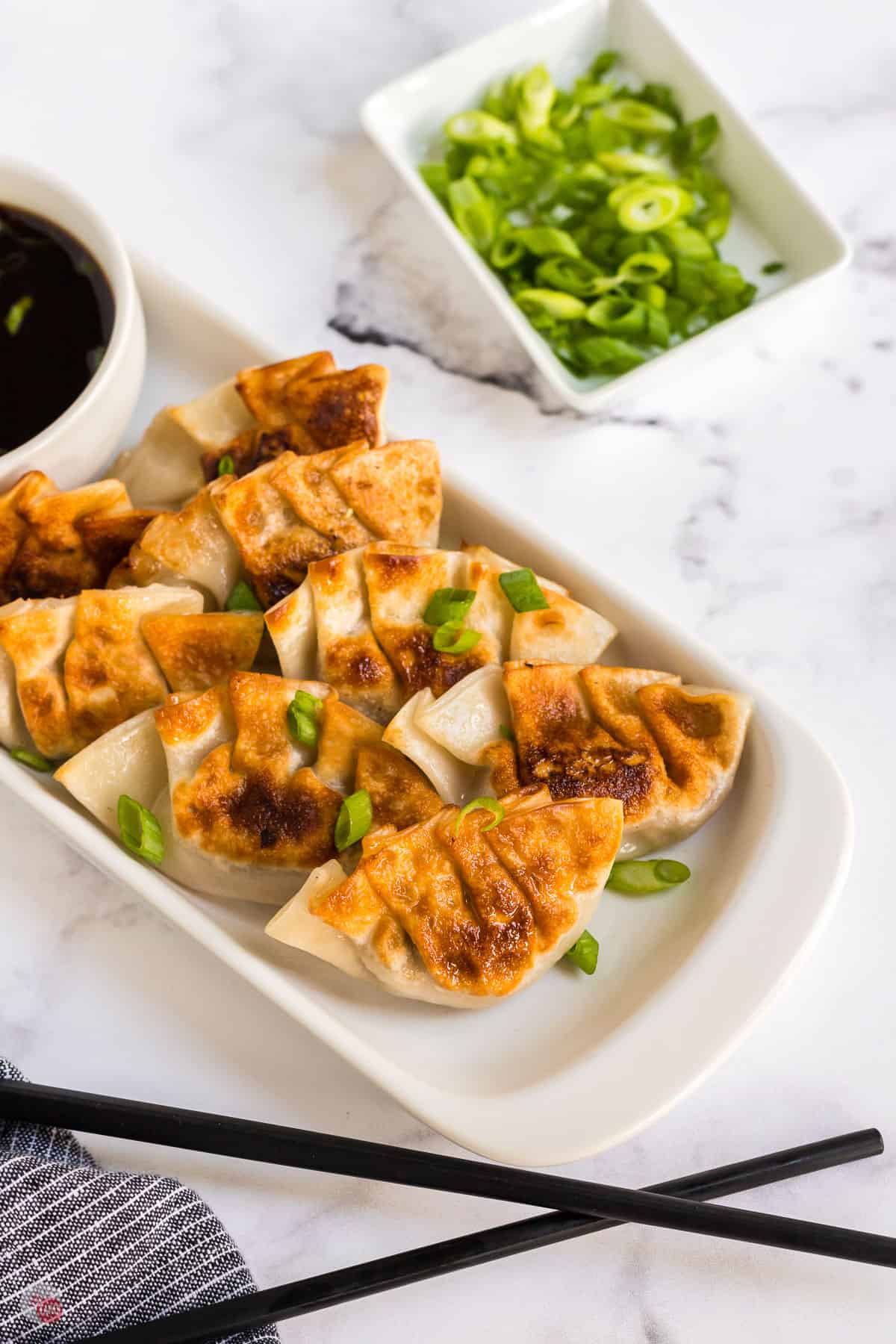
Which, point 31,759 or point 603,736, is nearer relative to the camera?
point 603,736

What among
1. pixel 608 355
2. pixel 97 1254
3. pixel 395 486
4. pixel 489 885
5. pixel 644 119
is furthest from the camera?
pixel 644 119

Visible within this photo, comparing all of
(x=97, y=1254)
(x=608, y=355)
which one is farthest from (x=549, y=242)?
(x=97, y=1254)

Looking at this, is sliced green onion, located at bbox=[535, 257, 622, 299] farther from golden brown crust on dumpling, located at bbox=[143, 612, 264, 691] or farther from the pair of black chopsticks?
the pair of black chopsticks

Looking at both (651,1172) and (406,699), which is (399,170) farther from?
(651,1172)

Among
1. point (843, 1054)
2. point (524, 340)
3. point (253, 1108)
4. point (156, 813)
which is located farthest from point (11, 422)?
point (843, 1054)

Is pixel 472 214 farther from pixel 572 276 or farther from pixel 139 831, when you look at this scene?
pixel 139 831

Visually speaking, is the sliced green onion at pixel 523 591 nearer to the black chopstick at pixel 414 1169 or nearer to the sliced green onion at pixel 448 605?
the sliced green onion at pixel 448 605

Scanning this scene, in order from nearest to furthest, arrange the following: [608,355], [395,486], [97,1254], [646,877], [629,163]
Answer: [97,1254] → [646,877] → [395,486] → [608,355] → [629,163]
